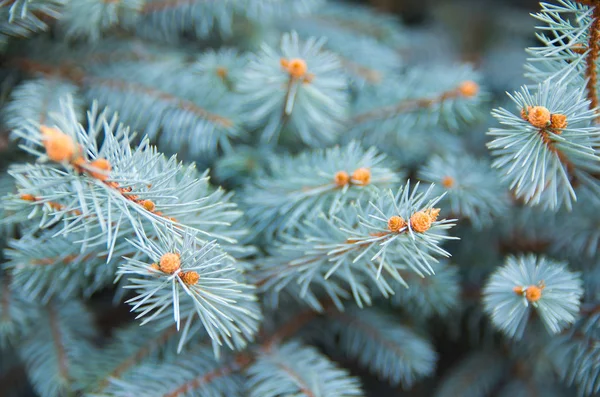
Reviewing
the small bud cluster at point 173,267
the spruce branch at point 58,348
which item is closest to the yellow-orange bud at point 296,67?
the small bud cluster at point 173,267

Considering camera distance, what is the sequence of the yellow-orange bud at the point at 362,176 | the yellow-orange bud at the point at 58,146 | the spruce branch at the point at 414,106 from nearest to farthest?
the yellow-orange bud at the point at 58,146
the yellow-orange bud at the point at 362,176
the spruce branch at the point at 414,106

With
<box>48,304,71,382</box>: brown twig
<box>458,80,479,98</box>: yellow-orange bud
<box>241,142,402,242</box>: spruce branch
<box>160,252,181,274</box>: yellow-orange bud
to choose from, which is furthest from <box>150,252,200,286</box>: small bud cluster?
<box>458,80,479,98</box>: yellow-orange bud

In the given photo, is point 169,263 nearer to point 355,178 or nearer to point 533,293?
point 355,178

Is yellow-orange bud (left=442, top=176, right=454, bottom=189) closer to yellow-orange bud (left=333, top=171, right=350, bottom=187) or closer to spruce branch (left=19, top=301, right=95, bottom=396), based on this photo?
yellow-orange bud (left=333, top=171, right=350, bottom=187)

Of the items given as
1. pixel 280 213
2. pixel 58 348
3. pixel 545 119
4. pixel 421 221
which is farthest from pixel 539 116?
pixel 58 348

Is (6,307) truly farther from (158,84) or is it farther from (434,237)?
(434,237)

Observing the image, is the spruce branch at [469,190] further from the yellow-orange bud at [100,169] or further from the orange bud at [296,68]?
the yellow-orange bud at [100,169]
